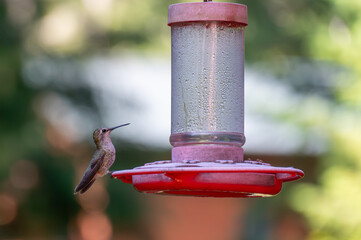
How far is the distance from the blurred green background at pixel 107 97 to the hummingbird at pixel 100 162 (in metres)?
5.83

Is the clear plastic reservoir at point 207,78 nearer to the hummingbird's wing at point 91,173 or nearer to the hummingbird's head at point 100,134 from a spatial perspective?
the hummingbird's wing at point 91,173

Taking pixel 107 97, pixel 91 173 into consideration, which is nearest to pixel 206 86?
pixel 91 173

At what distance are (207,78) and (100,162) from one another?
49.8 inches

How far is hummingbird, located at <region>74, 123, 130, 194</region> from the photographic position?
16.6 ft

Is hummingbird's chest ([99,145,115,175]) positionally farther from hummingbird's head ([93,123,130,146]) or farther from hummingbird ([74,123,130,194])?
hummingbird's head ([93,123,130,146])

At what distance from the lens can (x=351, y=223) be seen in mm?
10414

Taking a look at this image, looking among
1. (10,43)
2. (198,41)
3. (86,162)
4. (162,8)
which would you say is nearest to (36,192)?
(86,162)

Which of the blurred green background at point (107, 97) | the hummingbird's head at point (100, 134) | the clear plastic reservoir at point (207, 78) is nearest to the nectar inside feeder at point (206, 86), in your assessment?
the clear plastic reservoir at point (207, 78)

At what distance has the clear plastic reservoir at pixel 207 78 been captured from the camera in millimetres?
4207

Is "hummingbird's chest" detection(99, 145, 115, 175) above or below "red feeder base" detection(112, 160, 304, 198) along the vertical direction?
below

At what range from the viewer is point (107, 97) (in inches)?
491

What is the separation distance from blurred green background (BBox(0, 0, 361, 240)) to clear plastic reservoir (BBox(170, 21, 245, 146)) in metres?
6.90

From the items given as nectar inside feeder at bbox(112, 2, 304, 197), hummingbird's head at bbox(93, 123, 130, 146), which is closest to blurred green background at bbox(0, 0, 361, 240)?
hummingbird's head at bbox(93, 123, 130, 146)

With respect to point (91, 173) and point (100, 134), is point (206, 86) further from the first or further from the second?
point (100, 134)
